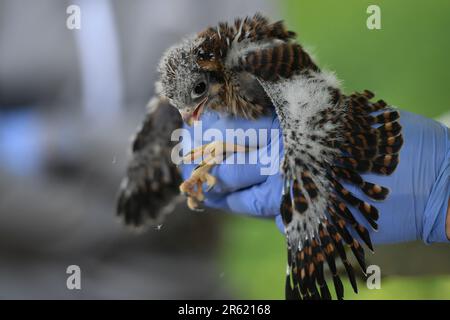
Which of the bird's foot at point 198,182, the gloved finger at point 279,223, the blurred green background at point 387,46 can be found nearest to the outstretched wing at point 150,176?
the bird's foot at point 198,182

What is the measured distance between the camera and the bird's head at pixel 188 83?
0.97 metres

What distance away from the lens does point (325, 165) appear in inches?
38.7

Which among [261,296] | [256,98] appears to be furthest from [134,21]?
[261,296]

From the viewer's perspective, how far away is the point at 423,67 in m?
1.04

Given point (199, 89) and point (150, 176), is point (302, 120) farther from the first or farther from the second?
point (150, 176)

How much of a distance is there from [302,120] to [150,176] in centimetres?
41

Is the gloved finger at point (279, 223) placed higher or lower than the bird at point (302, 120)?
lower

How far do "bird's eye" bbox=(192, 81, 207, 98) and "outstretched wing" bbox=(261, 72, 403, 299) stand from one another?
127 millimetres

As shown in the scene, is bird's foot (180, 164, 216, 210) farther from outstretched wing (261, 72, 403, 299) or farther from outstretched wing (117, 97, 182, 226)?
outstretched wing (261, 72, 403, 299)

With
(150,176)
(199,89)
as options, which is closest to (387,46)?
(199,89)

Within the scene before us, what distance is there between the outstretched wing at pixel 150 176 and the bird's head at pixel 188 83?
0.12 metres

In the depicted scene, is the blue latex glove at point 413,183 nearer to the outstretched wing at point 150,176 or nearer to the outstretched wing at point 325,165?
the outstretched wing at point 325,165

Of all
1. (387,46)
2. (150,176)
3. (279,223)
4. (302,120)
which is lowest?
(279,223)

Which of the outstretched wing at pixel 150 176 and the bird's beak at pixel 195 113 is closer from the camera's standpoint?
the bird's beak at pixel 195 113
